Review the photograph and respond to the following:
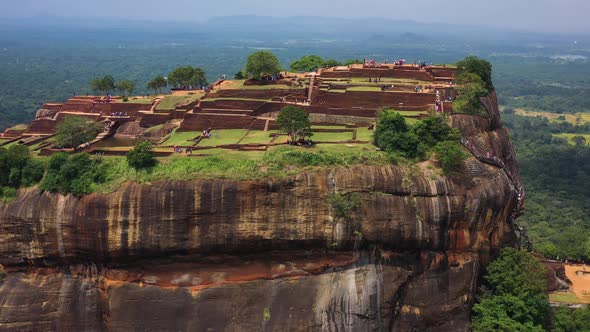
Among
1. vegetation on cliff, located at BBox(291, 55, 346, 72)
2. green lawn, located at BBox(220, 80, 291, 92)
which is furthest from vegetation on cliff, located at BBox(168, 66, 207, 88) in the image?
vegetation on cliff, located at BBox(291, 55, 346, 72)

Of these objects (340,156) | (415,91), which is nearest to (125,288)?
(340,156)

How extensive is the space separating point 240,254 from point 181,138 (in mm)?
11916

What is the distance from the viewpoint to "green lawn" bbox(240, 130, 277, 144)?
30325 mm

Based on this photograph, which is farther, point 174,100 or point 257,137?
point 174,100

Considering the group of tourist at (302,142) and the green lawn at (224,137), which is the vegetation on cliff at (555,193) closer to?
the group of tourist at (302,142)

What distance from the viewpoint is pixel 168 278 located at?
937 inches

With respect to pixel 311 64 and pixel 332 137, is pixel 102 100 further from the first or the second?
pixel 311 64

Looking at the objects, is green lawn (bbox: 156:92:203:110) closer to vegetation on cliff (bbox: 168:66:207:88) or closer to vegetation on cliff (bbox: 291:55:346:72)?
vegetation on cliff (bbox: 168:66:207:88)

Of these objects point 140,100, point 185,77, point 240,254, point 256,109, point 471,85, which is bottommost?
point 240,254

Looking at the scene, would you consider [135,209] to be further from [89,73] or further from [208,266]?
[89,73]

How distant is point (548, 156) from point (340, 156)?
70.0 meters

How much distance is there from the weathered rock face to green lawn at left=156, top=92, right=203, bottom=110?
15789 mm

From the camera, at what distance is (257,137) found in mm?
31656

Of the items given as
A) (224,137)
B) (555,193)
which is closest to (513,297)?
(224,137)
